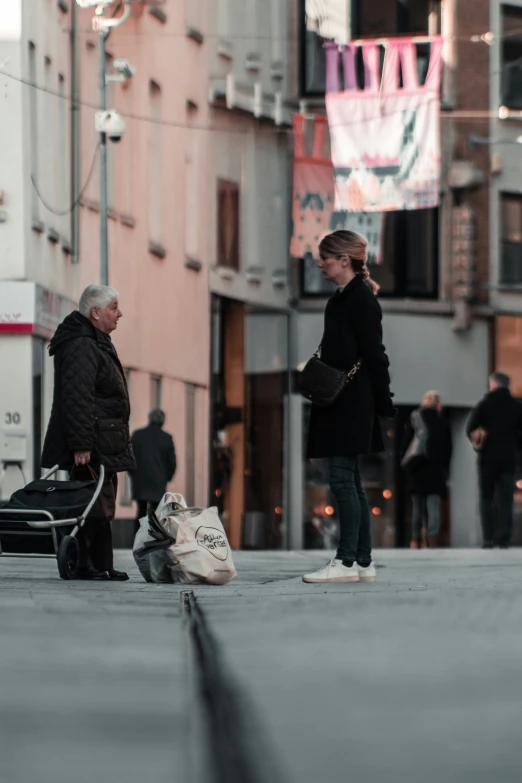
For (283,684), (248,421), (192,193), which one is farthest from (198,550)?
(248,421)

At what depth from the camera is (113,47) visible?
29875 millimetres

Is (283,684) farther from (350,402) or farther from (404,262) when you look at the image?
(404,262)

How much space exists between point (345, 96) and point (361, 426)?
2181cm

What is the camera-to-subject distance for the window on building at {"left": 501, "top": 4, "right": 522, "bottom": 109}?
36.2 m

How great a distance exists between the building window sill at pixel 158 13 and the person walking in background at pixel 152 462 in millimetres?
9716

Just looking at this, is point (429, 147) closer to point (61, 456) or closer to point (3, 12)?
point (3, 12)

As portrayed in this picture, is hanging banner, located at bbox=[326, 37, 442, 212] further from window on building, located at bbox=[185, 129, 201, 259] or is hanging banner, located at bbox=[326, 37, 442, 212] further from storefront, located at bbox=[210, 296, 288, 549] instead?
storefront, located at bbox=[210, 296, 288, 549]

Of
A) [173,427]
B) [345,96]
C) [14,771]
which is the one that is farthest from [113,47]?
[14,771]

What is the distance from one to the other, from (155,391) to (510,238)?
8.81m

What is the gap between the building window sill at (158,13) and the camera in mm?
30531

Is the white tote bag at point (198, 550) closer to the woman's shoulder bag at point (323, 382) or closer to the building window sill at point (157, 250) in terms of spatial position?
the woman's shoulder bag at point (323, 382)

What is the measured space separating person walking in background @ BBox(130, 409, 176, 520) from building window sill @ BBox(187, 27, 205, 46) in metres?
10.9

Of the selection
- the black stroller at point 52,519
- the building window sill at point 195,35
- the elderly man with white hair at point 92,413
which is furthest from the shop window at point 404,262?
the black stroller at point 52,519

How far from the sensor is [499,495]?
73.0ft
